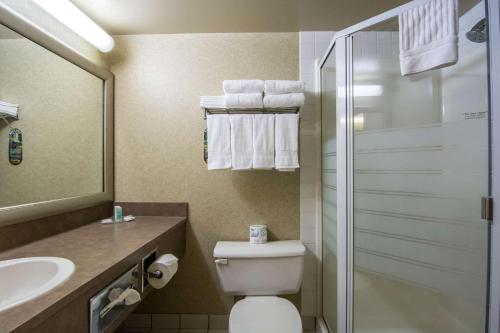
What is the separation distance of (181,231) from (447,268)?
1.42 meters

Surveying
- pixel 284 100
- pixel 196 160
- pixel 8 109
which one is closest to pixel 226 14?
pixel 284 100

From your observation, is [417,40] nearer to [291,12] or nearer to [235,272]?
[291,12]

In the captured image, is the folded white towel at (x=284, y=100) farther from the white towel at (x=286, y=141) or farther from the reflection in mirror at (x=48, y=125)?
the reflection in mirror at (x=48, y=125)

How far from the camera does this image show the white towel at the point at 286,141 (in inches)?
52.9

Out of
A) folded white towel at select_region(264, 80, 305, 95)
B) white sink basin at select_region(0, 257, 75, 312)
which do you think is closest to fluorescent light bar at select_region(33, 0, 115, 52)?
folded white towel at select_region(264, 80, 305, 95)

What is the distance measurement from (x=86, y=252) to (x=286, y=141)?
1080 mm

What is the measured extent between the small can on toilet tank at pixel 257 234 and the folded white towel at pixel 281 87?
83 centimetres

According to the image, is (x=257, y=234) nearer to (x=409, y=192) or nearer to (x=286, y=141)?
(x=286, y=141)

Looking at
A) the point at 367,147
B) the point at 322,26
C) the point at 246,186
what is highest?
the point at 322,26

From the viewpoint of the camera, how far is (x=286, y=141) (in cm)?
136

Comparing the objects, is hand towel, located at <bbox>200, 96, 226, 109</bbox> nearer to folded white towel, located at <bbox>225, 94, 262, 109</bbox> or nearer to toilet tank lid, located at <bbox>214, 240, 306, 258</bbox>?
folded white towel, located at <bbox>225, 94, 262, 109</bbox>

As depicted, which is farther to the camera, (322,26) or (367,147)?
(322,26)

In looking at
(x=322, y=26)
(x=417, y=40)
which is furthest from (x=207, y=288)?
(x=322, y=26)

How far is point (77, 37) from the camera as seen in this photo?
1.37 metres
